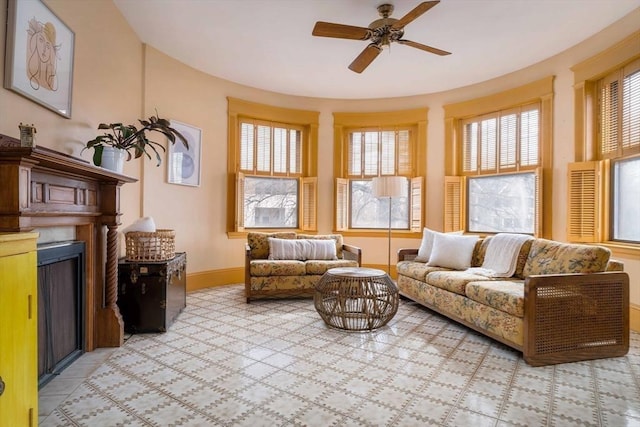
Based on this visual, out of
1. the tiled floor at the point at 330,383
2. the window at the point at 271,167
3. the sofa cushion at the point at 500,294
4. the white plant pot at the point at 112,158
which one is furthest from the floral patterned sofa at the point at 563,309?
the window at the point at 271,167

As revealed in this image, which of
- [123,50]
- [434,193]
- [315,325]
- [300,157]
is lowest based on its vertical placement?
[315,325]

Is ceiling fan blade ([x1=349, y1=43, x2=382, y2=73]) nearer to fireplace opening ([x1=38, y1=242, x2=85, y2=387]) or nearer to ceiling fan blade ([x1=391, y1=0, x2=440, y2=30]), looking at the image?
ceiling fan blade ([x1=391, y1=0, x2=440, y2=30])

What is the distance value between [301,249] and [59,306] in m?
2.69

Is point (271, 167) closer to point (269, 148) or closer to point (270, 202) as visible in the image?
point (269, 148)

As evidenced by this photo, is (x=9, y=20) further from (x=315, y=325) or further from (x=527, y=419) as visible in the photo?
(x=527, y=419)

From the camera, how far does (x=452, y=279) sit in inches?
136

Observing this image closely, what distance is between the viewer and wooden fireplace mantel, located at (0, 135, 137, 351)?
167 centimetres

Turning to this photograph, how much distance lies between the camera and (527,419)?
186 centimetres

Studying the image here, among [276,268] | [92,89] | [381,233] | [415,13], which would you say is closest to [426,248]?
[381,233]

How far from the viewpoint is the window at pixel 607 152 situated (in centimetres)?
348

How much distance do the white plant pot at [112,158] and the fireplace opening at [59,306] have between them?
602mm

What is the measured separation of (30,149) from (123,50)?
247 cm

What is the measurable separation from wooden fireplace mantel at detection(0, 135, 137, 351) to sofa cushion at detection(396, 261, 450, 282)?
2.85 meters

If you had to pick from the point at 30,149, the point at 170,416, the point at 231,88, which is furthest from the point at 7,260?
the point at 231,88
